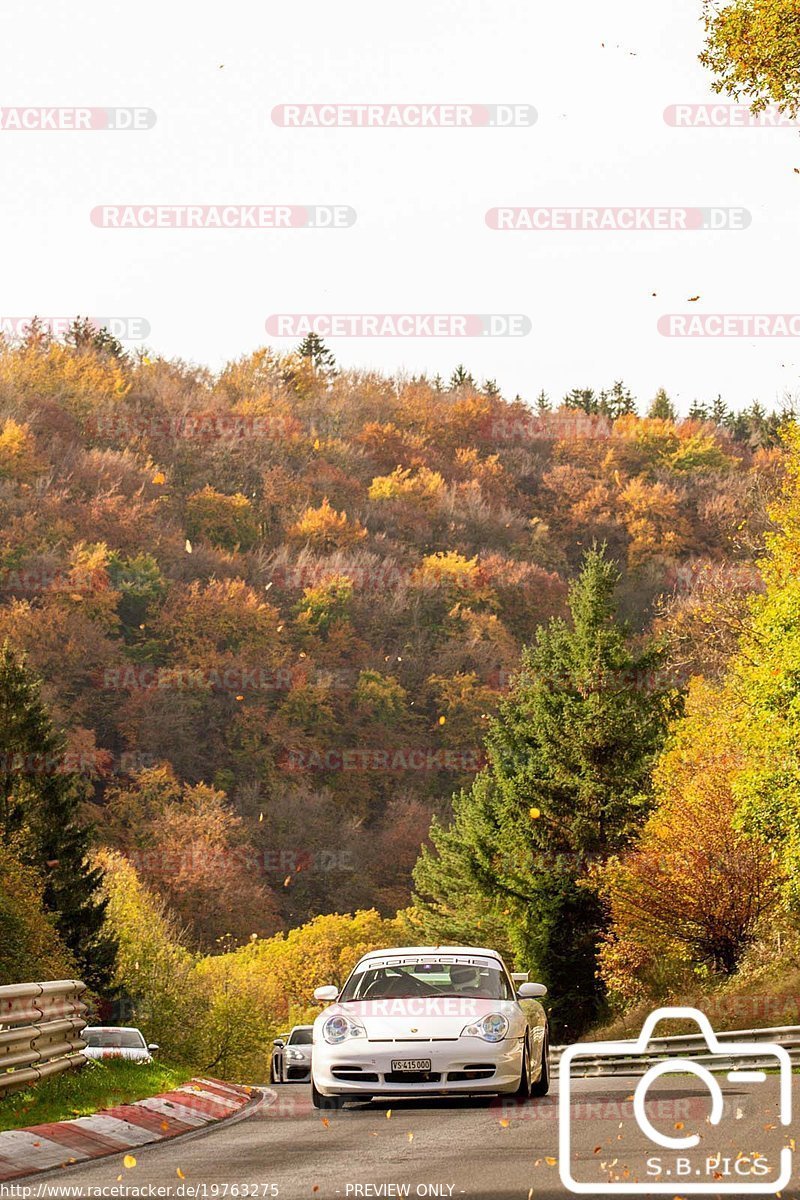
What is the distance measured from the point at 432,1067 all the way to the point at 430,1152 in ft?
10.3

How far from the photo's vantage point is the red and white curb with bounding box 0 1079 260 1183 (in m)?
10.5

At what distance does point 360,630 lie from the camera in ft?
422

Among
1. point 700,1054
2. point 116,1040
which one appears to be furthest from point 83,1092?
point 700,1054

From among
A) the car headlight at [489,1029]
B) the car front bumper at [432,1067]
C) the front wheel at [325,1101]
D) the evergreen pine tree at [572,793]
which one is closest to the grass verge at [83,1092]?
the front wheel at [325,1101]

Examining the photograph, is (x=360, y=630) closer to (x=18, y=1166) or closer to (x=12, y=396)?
(x=12, y=396)

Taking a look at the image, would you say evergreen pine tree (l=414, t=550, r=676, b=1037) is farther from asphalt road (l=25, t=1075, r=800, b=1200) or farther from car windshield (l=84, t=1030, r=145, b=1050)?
asphalt road (l=25, t=1075, r=800, b=1200)

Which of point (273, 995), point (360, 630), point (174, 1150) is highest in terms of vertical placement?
point (360, 630)

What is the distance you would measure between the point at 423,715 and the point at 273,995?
4070 centimetres

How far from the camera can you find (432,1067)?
46.2ft

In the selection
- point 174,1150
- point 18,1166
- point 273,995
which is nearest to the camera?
point 18,1166

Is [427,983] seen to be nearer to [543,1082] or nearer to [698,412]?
[543,1082]

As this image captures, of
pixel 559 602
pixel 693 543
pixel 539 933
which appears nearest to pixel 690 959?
pixel 539 933

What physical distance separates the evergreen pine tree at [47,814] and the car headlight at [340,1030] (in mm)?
42807

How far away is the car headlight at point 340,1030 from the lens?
14.5 m
